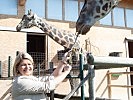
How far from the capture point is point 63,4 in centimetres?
891

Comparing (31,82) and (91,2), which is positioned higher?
(91,2)

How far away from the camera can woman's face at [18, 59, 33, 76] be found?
5.48ft

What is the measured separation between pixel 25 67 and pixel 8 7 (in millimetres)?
6724

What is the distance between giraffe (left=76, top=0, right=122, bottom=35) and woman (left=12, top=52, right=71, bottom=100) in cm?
51

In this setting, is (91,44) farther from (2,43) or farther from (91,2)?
(91,2)

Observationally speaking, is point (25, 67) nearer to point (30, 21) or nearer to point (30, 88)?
point (30, 88)

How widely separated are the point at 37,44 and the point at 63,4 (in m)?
1.89

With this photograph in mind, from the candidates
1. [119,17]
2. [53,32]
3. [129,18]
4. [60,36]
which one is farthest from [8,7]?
[129,18]

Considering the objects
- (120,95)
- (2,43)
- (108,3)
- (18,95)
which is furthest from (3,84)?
(18,95)

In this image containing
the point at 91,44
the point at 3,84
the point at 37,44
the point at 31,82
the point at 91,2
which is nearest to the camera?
the point at 31,82

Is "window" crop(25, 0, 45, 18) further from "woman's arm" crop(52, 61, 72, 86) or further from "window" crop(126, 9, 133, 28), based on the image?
"woman's arm" crop(52, 61, 72, 86)

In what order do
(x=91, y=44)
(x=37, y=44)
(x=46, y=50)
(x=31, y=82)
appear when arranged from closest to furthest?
1. (x=31, y=82)
2. (x=46, y=50)
3. (x=91, y=44)
4. (x=37, y=44)

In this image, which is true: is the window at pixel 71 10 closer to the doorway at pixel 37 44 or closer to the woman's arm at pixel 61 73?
the doorway at pixel 37 44

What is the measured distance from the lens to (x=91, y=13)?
2295 mm
